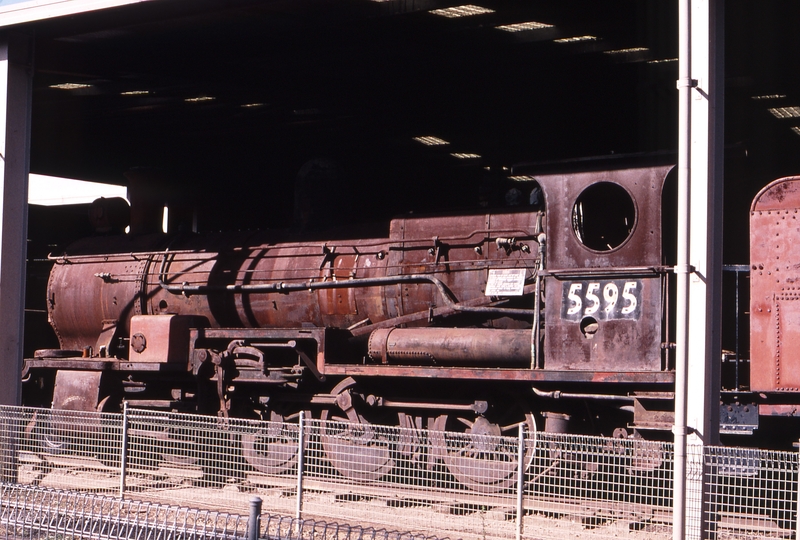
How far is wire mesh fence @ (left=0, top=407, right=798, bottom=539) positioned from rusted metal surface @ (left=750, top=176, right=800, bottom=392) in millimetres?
787

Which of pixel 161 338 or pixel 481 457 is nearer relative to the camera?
pixel 481 457

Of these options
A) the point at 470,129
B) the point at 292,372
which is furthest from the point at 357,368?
the point at 470,129

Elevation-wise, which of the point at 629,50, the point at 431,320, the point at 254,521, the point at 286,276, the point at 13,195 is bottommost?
the point at 254,521

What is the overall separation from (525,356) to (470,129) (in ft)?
31.9

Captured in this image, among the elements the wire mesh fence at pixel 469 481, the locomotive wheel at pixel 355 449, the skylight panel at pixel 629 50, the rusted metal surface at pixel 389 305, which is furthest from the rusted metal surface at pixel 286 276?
the skylight panel at pixel 629 50

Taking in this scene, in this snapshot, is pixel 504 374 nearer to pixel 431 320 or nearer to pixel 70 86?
pixel 431 320

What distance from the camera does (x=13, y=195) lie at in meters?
11.7

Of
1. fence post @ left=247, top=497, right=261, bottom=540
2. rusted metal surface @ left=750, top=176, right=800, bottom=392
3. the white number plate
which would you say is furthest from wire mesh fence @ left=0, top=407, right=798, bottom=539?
fence post @ left=247, top=497, right=261, bottom=540

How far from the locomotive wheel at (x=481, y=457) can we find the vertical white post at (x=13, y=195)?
5.33 m

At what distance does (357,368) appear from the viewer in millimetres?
10406

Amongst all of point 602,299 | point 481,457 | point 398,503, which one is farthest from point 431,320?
point 602,299

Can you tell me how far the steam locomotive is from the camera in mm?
8852

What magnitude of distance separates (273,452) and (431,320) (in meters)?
2.51

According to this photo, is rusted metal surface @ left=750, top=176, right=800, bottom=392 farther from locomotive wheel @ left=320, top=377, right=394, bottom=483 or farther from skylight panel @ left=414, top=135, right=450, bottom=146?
skylight panel @ left=414, top=135, right=450, bottom=146
